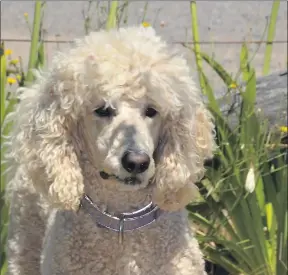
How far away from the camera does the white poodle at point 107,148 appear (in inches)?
103

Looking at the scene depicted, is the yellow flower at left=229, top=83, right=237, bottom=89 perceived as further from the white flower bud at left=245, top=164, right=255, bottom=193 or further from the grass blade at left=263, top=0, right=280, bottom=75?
the grass blade at left=263, top=0, right=280, bottom=75

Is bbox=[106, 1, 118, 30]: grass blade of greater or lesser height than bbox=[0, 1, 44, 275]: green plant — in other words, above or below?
above

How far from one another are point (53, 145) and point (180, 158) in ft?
1.42

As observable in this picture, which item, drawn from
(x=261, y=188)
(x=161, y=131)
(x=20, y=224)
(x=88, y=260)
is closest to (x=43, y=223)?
(x=20, y=224)

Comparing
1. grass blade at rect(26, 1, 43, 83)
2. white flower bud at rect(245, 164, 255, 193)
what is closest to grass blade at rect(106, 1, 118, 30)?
grass blade at rect(26, 1, 43, 83)

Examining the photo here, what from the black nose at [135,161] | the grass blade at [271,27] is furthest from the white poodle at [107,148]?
the grass blade at [271,27]

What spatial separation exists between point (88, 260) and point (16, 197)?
2.14ft

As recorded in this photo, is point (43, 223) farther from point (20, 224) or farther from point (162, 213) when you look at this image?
point (162, 213)

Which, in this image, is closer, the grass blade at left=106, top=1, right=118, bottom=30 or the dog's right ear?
the dog's right ear

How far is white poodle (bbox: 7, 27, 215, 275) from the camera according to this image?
2.62 metres

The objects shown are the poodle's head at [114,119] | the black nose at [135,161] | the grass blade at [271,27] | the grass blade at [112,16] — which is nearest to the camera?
the black nose at [135,161]

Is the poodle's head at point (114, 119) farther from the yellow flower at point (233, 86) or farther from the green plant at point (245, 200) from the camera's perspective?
the yellow flower at point (233, 86)

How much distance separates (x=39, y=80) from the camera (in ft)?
9.57

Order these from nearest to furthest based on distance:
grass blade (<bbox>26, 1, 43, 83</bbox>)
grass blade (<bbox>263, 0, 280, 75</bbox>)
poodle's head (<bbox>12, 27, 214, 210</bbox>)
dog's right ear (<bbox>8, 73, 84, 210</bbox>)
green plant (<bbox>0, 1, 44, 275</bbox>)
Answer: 1. poodle's head (<bbox>12, 27, 214, 210</bbox>)
2. dog's right ear (<bbox>8, 73, 84, 210</bbox>)
3. green plant (<bbox>0, 1, 44, 275</bbox>)
4. grass blade (<bbox>26, 1, 43, 83</bbox>)
5. grass blade (<bbox>263, 0, 280, 75</bbox>)
